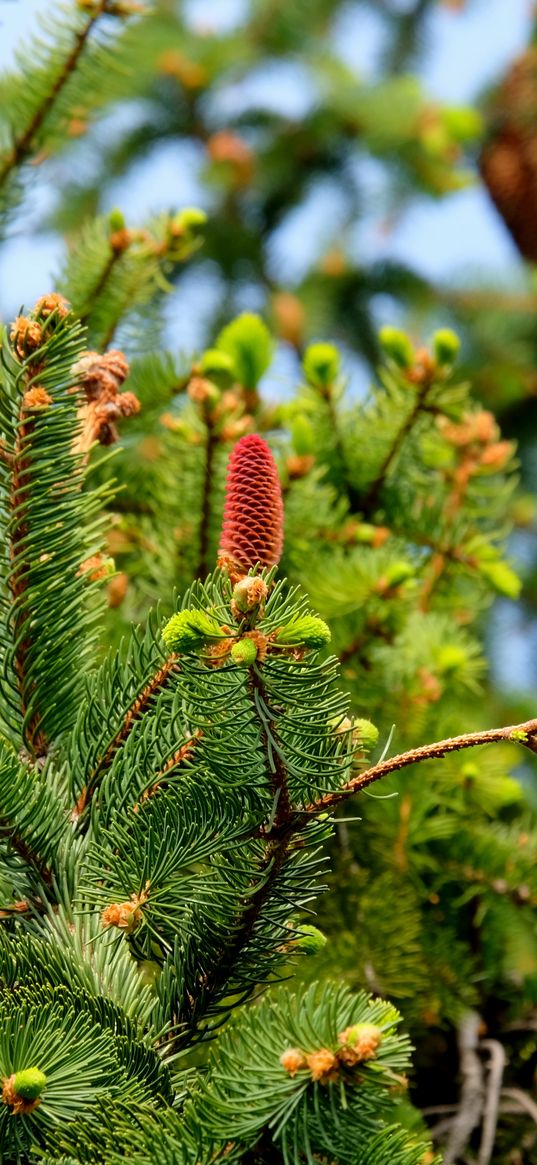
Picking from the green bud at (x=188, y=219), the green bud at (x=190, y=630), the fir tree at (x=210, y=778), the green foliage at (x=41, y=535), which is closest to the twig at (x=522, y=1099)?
the fir tree at (x=210, y=778)

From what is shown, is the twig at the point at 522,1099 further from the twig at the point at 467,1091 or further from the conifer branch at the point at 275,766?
the conifer branch at the point at 275,766

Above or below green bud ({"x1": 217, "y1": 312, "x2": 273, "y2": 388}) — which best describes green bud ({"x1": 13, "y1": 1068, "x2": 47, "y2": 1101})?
below

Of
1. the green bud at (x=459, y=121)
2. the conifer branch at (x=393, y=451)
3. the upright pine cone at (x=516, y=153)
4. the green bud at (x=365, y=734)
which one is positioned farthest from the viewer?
the upright pine cone at (x=516, y=153)

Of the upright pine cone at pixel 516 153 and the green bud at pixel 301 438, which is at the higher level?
the green bud at pixel 301 438

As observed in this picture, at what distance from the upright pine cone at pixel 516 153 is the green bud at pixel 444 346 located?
2.14m

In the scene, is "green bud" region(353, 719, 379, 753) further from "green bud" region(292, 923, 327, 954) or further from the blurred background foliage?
the blurred background foliage

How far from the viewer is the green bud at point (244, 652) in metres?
0.53

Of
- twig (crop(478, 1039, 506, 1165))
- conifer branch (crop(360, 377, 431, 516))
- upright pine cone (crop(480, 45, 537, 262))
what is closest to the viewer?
twig (crop(478, 1039, 506, 1165))

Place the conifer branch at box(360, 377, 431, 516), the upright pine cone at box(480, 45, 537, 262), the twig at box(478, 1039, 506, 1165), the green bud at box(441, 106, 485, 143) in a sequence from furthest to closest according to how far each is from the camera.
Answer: the upright pine cone at box(480, 45, 537, 262) < the green bud at box(441, 106, 485, 143) < the conifer branch at box(360, 377, 431, 516) < the twig at box(478, 1039, 506, 1165)

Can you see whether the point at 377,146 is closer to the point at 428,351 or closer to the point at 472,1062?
the point at 428,351

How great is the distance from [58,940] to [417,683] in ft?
1.98

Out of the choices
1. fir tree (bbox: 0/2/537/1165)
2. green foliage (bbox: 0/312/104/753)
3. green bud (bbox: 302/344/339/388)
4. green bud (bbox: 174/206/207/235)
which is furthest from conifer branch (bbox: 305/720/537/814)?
green bud (bbox: 174/206/207/235)

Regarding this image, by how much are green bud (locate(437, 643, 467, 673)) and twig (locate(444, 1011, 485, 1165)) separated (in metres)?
0.35

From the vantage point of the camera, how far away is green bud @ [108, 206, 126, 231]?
3.71 ft
